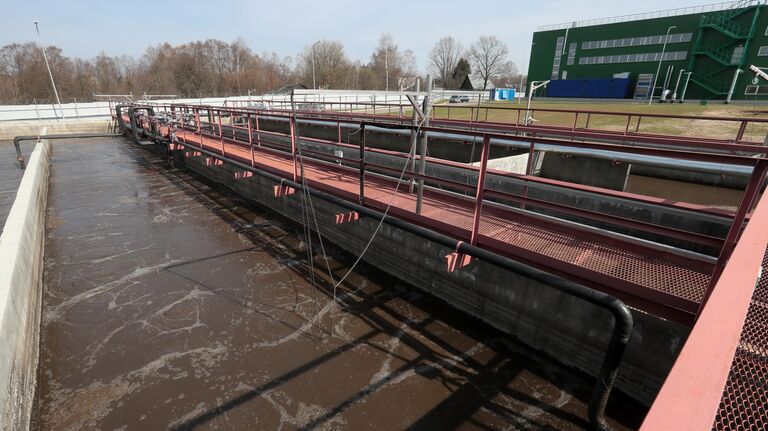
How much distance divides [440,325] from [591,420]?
2106mm

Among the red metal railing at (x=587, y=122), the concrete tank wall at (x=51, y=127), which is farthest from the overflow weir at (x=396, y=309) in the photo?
the concrete tank wall at (x=51, y=127)

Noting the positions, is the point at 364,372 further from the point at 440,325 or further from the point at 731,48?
the point at 731,48

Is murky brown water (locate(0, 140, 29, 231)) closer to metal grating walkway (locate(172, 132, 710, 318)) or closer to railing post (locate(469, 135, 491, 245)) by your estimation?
metal grating walkway (locate(172, 132, 710, 318))

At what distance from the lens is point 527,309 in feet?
15.0

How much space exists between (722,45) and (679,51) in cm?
377

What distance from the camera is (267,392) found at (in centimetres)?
412

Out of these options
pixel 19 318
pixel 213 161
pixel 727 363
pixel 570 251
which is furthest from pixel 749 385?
pixel 213 161

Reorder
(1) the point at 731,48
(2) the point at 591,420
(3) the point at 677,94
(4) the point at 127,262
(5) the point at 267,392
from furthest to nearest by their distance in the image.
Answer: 1. (3) the point at 677,94
2. (1) the point at 731,48
3. (4) the point at 127,262
4. (5) the point at 267,392
5. (2) the point at 591,420

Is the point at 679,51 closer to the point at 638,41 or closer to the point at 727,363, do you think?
the point at 638,41

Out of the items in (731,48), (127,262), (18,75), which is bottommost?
(127,262)

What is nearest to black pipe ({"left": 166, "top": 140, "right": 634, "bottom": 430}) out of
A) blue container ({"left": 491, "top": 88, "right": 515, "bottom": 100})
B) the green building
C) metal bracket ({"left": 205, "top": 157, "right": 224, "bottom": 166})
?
metal bracket ({"left": 205, "top": 157, "right": 224, "bottom": 166})

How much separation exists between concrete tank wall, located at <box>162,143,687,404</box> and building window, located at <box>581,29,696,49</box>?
54.7m

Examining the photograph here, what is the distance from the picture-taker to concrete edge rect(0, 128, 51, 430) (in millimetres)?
3405

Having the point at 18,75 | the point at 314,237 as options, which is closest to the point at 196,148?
the point at 314,237
